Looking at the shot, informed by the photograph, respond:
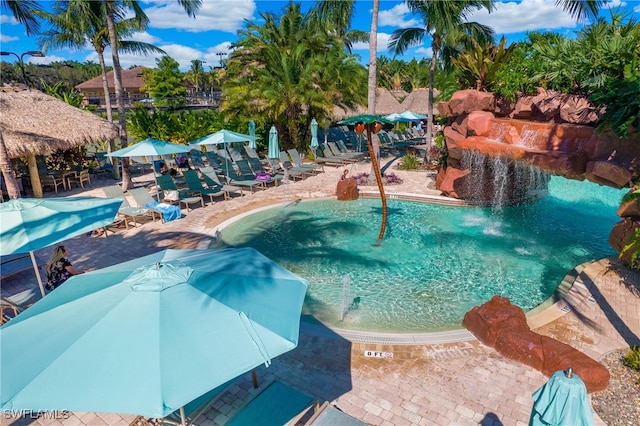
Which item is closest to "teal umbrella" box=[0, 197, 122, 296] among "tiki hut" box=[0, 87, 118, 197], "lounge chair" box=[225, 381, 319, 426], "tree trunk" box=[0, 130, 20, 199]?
"tree trunk" box=[0, 130, 20, 199]

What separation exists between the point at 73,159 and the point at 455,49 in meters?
20.9

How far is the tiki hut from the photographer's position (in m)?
14.5

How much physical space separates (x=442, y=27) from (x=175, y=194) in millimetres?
14704

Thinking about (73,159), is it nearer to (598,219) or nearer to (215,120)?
(215,120)

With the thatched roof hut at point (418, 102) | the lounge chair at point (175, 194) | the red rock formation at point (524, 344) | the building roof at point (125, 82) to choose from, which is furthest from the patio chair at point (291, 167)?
the building roof at point (125, 82)

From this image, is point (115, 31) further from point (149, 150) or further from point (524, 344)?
point (524, 344)

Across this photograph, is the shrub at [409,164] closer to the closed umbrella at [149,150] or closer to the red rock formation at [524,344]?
the closed umbrella at [149,150]

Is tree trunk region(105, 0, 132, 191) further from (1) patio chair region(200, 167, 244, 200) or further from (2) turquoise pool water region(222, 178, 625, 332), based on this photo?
(2) turquoise pool water region(222, 178, 625, 332)

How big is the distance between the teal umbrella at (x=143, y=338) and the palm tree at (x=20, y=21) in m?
7.47

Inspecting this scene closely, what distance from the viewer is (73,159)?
19.2 metres

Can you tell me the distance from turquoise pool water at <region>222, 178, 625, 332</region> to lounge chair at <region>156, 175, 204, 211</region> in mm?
2646

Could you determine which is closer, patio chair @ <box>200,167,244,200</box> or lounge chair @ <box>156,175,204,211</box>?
lounge chair @ <box>156,175,204,211</box>

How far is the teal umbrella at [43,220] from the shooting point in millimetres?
6367

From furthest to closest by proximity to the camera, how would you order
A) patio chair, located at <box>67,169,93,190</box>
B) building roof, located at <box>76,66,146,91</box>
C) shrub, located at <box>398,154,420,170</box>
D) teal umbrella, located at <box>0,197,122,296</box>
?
building roof, located at <box>76,66,146,91</box>
shrub, located at <box>398,154,420,170</box>
patio chair, located at <box>67,169,93,190</box>
teal umbrella, located at <box>0,197,122,296</box>
